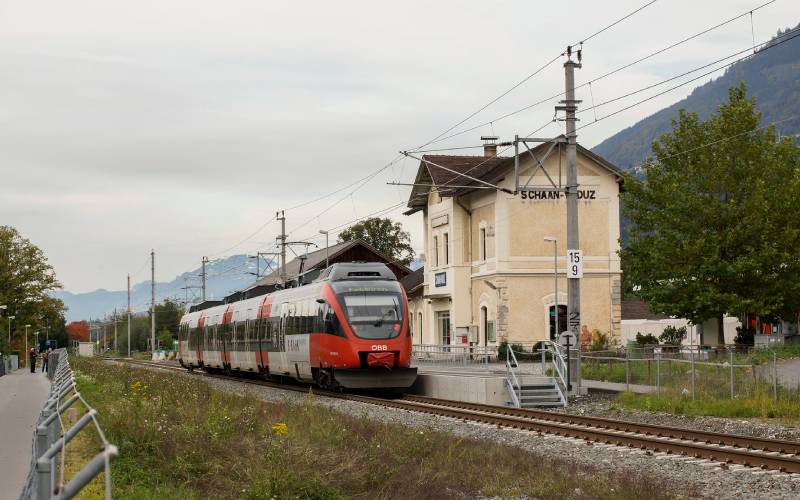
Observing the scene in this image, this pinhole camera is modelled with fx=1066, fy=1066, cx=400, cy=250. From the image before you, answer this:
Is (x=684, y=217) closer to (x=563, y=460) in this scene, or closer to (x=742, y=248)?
(x=742, y=248)

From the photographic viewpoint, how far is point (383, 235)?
99.8 meters

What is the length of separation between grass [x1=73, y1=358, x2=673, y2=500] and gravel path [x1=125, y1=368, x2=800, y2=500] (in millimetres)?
611

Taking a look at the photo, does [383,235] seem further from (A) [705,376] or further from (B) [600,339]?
(A) [705,376]

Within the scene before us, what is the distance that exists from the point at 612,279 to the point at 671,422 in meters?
31.4

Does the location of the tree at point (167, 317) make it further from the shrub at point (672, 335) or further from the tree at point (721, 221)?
the tree at point (721, 221)

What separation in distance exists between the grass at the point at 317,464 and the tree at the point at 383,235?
81.9 m

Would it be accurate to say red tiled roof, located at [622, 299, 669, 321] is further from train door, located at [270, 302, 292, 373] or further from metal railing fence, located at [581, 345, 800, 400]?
metal railing fence, located at [581, 345, 800, 400]

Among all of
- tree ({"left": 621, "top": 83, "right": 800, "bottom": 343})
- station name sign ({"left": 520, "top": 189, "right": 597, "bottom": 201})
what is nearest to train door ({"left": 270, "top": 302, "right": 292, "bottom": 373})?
tree ({"left": 621, "top": 83, "right": 800, "bottom": 343})

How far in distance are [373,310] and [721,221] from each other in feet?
65.2

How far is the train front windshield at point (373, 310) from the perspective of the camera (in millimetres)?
27312

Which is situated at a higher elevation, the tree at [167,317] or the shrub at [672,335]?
the tree at [167,317]

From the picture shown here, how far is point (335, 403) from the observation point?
2573 centimetres

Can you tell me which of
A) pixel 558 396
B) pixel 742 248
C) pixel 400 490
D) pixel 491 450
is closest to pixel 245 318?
pixel 558 396

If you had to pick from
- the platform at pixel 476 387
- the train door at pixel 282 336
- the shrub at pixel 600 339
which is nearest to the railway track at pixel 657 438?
the platform at pixel 476 387
